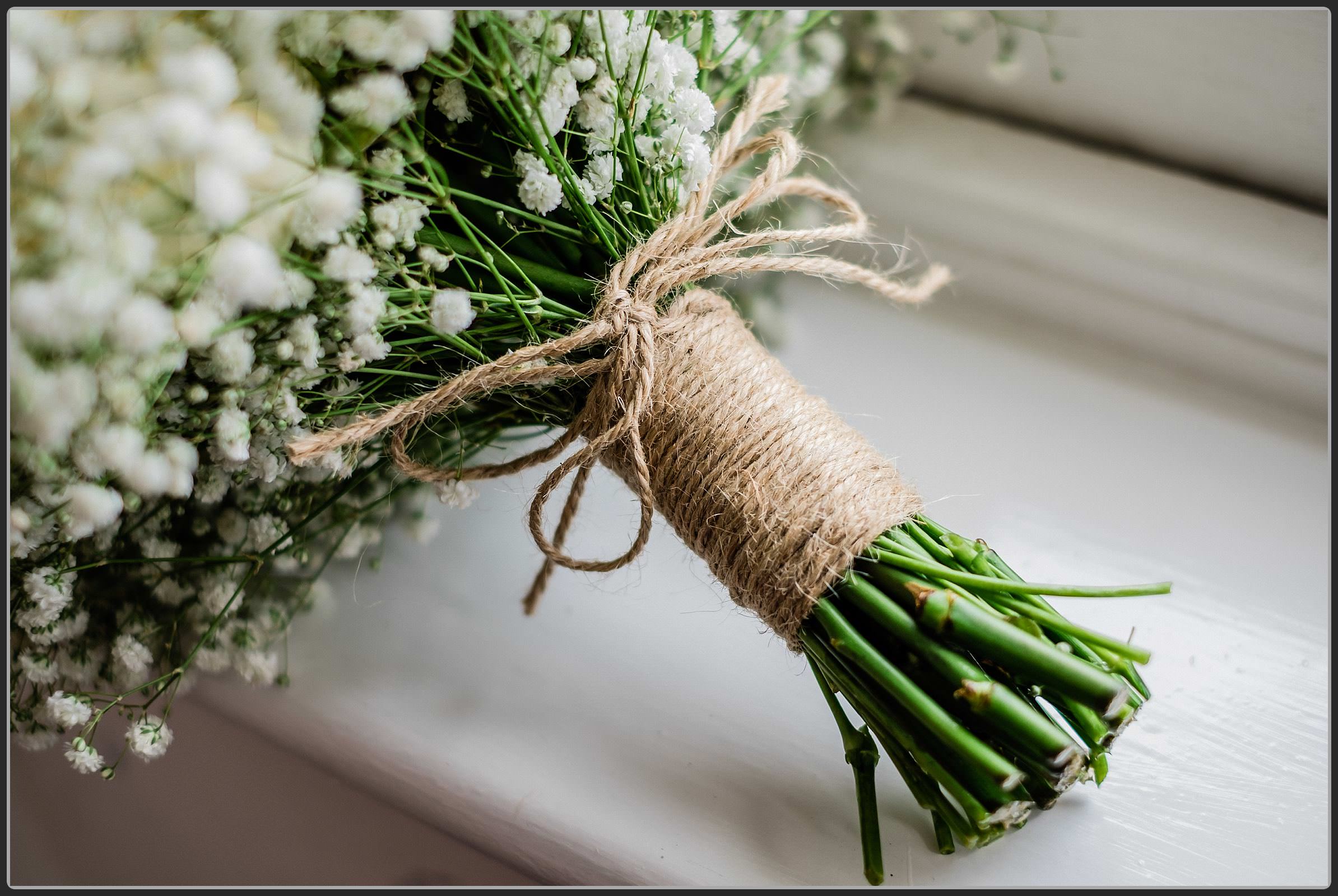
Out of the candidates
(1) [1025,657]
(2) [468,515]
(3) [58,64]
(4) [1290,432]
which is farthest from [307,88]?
(4) [1290,432]

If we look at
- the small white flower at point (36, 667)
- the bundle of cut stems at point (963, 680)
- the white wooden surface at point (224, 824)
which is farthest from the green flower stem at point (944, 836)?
the small white flower at point (36, 667)

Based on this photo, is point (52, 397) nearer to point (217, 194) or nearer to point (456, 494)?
point (217, 194)

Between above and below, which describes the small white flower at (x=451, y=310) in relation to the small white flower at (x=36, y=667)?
above

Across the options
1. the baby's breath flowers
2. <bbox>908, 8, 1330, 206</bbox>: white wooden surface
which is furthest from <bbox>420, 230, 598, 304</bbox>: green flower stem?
<bbox>908, 8, 1330, 206</bbox>: white wooden surface

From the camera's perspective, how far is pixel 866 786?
58cm

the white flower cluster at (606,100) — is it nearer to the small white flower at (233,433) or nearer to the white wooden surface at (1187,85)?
the small white flower at (233,433)

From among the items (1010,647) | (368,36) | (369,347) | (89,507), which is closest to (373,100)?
(368,36)

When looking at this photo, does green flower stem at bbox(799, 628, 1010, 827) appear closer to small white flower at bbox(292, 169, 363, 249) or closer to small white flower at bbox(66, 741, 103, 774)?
small white flower at bbox(292, 169, 363, 249)

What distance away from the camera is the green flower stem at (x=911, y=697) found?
51 centimetres

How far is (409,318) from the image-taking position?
1.71 feet

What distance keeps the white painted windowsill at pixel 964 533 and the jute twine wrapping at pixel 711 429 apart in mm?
121

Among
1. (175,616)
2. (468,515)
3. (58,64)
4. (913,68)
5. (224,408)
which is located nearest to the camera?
(58,64)

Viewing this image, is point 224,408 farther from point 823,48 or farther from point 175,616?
point 823,48

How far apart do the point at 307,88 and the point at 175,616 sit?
0.44 meters
